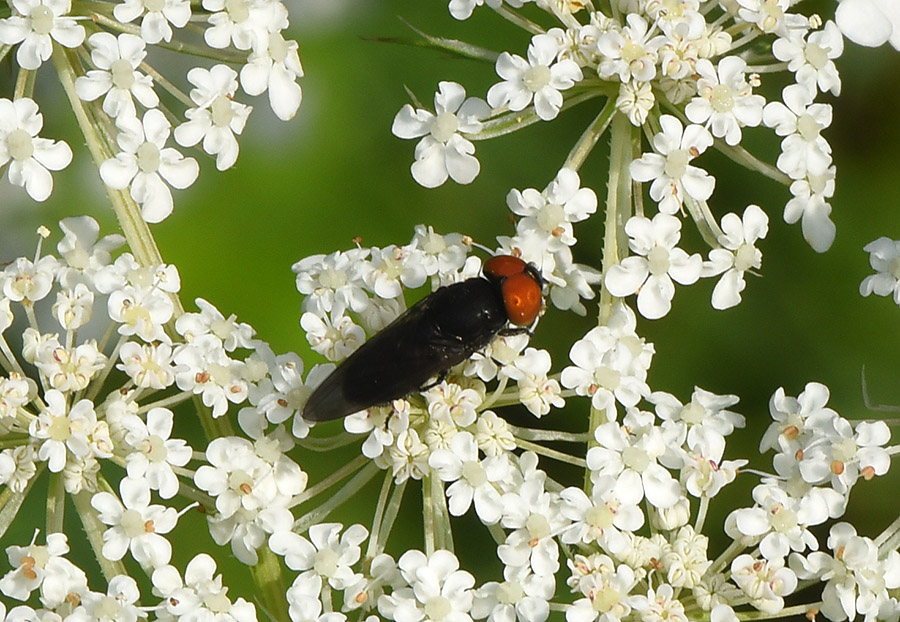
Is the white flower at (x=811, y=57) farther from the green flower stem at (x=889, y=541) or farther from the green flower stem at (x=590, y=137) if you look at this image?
the green flower stem at (x=889, y=541)

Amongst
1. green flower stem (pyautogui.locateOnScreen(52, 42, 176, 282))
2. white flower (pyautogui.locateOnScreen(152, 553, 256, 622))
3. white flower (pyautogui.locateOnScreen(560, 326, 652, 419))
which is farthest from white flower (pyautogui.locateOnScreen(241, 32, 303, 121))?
white flower (pyautogui.locateOnScreen(152, 553, 256, 622))

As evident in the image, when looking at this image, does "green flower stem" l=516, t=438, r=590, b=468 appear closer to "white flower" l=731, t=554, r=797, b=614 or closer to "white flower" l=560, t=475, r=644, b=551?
"white flower" l=560, t=475, r=644, b=551

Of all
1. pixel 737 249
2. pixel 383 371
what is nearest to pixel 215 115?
pixel 383 371

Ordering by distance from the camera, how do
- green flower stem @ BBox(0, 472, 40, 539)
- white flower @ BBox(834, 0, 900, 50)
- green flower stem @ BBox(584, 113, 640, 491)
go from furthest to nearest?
white flower @ BBox(834, 0, 900, 50) → green flower stem @ BBox(584, 113, 640, 491) → green flower stem @ BBox(0, 472, 40, 539)

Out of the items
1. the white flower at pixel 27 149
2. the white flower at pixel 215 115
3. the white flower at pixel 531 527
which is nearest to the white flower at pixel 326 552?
the white flower at pixel 531 527

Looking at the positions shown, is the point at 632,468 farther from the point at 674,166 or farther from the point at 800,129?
the point at 800,129

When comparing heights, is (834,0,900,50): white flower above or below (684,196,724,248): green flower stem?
above

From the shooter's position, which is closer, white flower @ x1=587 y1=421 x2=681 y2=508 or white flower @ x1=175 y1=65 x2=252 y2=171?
white flower @ x1=587 y1=421 x2=681 y2=508
